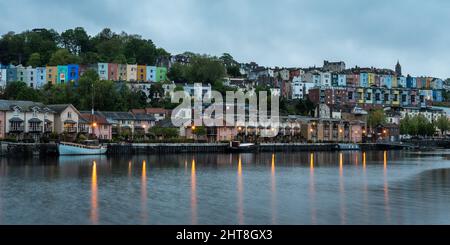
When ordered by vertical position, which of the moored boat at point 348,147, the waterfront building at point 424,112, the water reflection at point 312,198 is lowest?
the water reflection at point 312,198

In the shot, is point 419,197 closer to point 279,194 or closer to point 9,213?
point 279,194

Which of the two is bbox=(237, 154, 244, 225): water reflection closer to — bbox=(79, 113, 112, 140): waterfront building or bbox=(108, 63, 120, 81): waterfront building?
bbox=(79, 113, 112, 140): waterfront building

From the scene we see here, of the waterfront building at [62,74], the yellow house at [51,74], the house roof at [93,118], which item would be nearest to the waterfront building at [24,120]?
the house roof at [93,118]

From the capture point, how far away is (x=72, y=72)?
12469cm

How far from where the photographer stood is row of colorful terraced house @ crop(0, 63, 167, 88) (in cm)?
12519

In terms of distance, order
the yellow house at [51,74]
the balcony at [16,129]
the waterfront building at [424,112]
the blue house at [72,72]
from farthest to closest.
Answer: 1. the waterfront building at [424,112]
2. the yellow house at [51,74]
3. the blue house at [72,72]
4. the balcony at [16,129]

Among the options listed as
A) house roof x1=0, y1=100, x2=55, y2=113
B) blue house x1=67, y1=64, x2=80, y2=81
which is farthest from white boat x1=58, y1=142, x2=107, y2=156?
blue house x1=67, y1=64, x2=80, y2=81

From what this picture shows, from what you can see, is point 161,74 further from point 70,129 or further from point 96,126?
point 70,129

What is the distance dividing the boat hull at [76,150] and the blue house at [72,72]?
5780cm

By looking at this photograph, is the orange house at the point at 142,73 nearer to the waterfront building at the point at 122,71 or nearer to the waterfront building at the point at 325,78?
the waterfront building at the point at 122,71

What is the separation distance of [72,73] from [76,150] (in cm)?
6091

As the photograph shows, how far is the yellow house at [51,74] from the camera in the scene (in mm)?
126125

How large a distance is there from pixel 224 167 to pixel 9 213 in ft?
95.3

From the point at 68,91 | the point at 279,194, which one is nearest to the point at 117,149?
the point at 68,91
